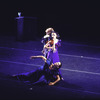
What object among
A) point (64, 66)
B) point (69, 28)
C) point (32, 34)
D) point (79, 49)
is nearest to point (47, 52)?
point (64, 66)

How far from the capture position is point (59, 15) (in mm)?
14719

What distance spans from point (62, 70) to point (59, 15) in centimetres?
736

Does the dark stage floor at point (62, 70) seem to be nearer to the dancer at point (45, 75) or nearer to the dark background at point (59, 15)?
the dancer at point (45, 75)

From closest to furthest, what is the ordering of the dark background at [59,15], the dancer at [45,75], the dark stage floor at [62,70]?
the dark stage floor at [62,70], the dancer at [45,75], the dark background at [59,15]

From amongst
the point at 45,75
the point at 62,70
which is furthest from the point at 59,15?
the point at 45,75

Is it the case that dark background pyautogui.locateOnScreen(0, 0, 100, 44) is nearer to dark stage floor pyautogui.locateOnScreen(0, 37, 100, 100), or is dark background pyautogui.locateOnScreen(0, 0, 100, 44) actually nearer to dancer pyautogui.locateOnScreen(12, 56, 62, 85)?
dark stage floor pyautogui.locateOnScreen(0, 37, 100, 100)

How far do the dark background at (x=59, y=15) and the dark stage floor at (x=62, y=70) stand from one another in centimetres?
237

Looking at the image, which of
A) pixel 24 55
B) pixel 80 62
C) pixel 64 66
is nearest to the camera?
pixel 64 66

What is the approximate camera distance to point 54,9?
1453cm

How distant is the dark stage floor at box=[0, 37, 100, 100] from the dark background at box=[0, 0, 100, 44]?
2.37m

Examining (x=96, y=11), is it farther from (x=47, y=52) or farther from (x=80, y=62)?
(x=47, y=52)

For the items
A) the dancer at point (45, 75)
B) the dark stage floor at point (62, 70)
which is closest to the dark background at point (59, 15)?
the dark stage floor at point (62, 70)

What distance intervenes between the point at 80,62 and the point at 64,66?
0.86 metres

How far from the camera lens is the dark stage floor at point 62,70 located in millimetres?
6059
